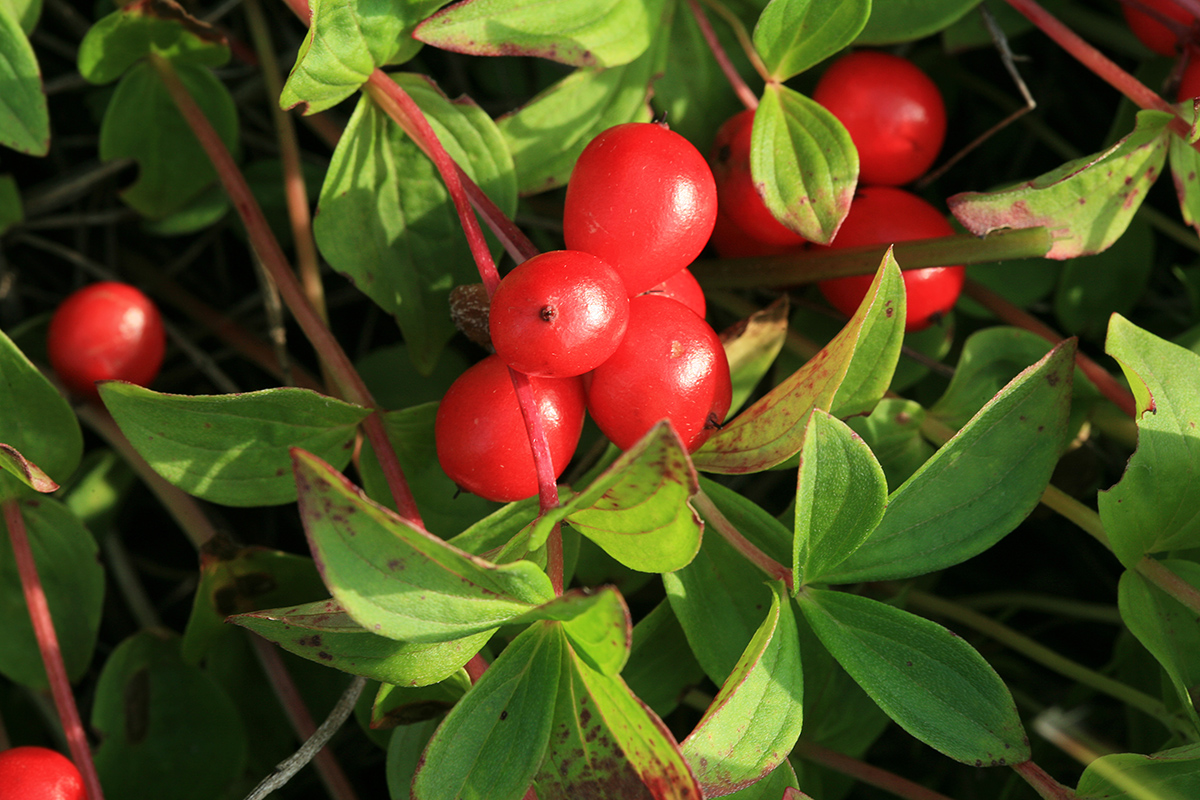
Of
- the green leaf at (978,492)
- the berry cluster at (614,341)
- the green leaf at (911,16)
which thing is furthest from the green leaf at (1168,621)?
the green leaf at (911,16)

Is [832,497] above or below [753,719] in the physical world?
above

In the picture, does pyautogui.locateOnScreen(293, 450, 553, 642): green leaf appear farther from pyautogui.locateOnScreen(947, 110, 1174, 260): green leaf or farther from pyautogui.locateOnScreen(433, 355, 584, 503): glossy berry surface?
pyautogui.locateOnScreen(947, 110, 1174, 260): green leaf

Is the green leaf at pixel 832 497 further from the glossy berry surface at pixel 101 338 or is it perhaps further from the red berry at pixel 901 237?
the glossy berry surface at pixel 101 338

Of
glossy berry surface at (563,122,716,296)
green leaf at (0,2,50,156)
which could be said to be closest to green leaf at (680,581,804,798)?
glossy berry surface at (563,122,716,296)

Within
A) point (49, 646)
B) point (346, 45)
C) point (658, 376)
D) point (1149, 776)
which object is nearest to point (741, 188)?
point (658, 376)

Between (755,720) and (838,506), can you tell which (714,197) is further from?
(755,720)

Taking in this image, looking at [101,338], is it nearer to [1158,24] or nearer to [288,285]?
[288,285]
